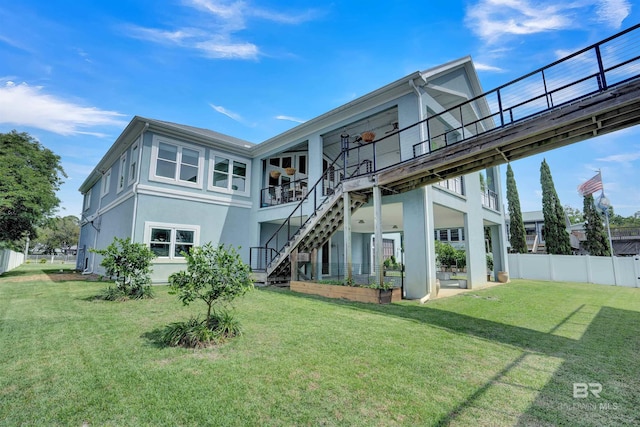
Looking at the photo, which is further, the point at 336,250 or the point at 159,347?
the point at 336,250

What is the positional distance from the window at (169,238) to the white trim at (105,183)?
23.3 feet

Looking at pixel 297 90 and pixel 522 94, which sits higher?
pixel 297 90

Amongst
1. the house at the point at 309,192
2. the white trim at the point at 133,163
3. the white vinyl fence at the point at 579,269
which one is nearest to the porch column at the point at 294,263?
the house at the point at 309,192

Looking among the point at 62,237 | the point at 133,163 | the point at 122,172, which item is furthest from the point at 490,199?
the point at 62,237

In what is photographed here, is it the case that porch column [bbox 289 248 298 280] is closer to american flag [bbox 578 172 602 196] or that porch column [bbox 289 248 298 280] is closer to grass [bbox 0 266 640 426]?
grass [bbox 0 266 640 426]

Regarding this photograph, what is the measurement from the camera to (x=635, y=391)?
3.07 meters

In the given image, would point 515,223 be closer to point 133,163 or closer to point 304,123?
point 304,123

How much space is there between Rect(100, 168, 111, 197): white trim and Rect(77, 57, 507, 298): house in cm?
14

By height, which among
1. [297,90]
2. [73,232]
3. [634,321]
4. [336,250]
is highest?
[297,90]

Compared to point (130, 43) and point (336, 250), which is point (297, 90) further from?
point (336, 250)

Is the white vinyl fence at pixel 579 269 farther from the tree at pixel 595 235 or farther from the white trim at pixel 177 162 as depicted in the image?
the white trim at pixel 177 162

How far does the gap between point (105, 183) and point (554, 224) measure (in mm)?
32378

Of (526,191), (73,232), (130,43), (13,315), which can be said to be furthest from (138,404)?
(73,232)

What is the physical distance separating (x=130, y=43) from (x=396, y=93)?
9.42 metres
